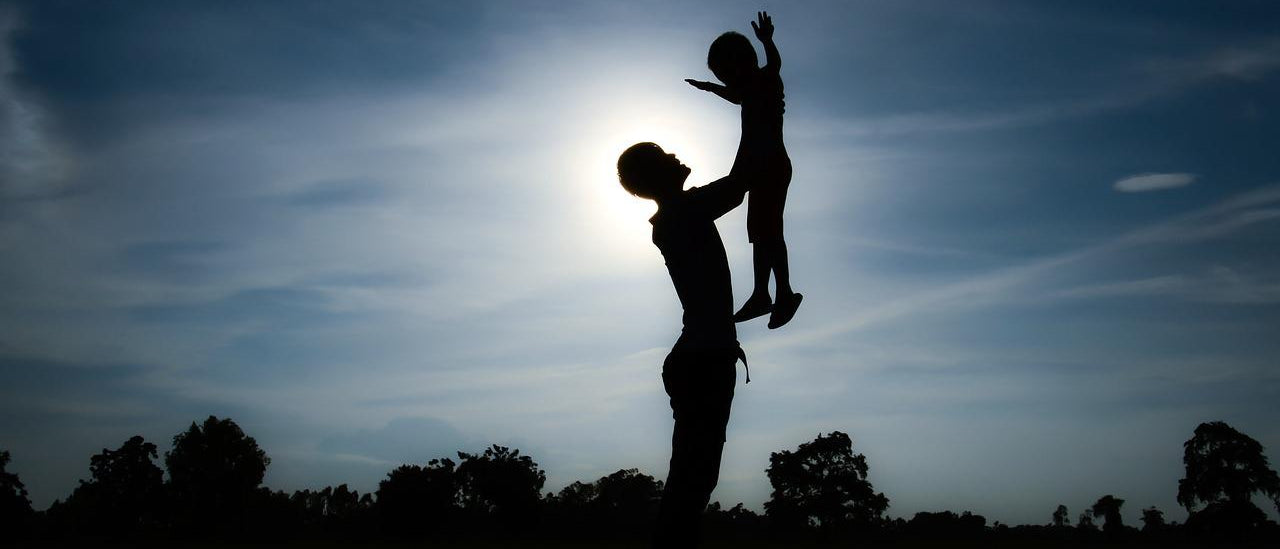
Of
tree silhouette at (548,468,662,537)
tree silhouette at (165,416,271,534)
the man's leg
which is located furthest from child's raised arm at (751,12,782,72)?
tree silhouette at (165,416,271,534)

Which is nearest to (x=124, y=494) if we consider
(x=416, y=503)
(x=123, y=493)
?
(x=123, y=493)

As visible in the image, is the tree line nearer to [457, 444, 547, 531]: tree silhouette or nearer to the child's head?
[457, 444, 547, 531]: tree silhouette

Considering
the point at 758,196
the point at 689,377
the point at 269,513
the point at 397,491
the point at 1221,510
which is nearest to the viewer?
the point at 689,377

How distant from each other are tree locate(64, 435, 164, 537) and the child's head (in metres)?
138

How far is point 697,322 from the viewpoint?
16.0 ft

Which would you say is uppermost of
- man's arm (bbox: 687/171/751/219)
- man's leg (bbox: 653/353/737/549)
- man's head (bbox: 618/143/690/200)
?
man's head (bbox: 618/143/690/200)

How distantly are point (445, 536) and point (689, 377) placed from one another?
107m

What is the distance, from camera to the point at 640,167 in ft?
17.5

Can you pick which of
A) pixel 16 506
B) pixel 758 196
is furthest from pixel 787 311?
pixel 16 506

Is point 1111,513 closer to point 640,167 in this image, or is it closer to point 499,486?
point 499,486

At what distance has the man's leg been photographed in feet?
15.3

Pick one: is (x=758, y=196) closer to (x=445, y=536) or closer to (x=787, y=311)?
(x=787, y=311)

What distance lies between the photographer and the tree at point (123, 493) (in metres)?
120

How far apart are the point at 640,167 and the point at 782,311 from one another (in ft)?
4.88
